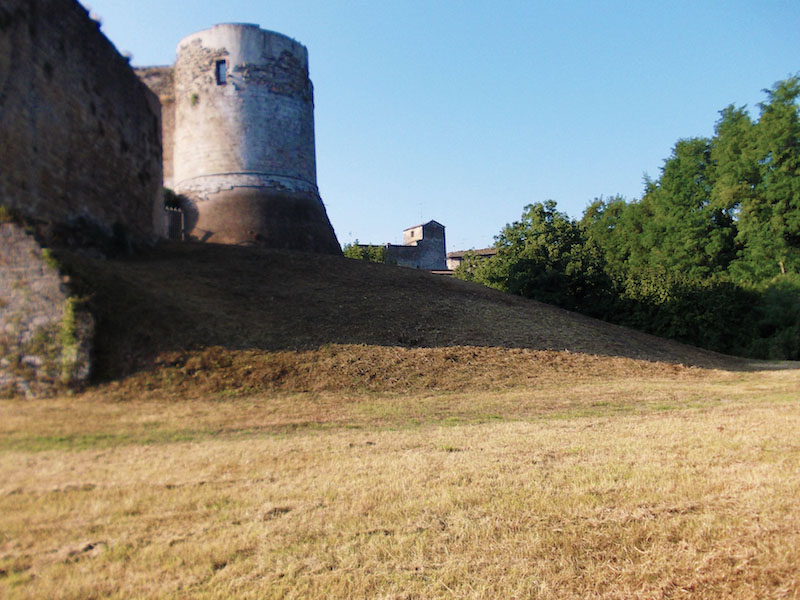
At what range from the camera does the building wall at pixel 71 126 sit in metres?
11.3

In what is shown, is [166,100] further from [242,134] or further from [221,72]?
[242,134]

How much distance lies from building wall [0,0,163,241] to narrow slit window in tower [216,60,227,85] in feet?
24.0

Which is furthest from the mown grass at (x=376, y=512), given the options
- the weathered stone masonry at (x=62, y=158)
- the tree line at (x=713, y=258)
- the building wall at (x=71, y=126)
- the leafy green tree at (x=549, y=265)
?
the tree line at (x=713, y=258)

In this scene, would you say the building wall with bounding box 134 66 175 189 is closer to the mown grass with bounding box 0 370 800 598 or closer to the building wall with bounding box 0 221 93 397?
the building wall with bounding box 0 221 93 397

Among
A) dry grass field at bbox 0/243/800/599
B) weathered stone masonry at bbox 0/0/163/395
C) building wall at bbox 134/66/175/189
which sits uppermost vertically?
building wall at bbox 134/66/175/189

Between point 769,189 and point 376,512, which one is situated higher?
point 769,189

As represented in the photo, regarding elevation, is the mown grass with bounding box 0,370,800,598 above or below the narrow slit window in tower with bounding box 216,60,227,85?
below

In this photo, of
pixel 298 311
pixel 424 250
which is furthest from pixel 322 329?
pixel 424 250

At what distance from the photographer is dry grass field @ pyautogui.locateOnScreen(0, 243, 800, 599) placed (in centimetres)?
223

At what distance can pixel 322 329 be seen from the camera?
44.7 ft

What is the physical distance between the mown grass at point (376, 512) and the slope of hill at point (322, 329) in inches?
164

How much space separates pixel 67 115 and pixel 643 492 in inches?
569

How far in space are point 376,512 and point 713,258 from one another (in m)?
31.7

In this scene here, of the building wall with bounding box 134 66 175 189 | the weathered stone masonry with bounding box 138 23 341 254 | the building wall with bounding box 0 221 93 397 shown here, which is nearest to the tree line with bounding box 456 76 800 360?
the weathered stone masonry with bounding box 138 23 341 254
